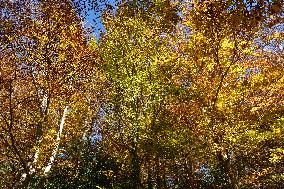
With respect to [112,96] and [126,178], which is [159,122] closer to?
[112,96]

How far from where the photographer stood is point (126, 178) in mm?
19109

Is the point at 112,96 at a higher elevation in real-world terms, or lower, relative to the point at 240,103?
higher

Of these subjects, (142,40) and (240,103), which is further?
(142,40)

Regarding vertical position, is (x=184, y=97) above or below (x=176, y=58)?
below

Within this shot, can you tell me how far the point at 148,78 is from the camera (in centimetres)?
1367

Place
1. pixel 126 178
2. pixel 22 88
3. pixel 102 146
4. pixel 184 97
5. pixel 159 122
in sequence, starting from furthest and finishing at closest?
pixel 102 146, pixel 22 88, pixel 126 178, pixel 159 122, pixel 184 97

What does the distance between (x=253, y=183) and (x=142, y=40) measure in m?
10.0

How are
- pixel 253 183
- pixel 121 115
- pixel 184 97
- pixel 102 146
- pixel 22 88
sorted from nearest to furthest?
pixel 184 97 → pixel 121 115 → pixel 253 183 → pixel 22 88 → pixel 102 146

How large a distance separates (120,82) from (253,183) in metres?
9.67

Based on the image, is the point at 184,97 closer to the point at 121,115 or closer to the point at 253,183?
the point at 121,115

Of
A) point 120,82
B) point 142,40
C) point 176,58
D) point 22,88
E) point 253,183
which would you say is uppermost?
point 22,88

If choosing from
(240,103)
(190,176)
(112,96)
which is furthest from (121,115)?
(190,176)

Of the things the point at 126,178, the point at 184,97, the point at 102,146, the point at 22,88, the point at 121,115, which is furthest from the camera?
the point at 102,146

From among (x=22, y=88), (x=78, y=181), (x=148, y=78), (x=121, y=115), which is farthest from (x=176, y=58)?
(x=22, y=88)
